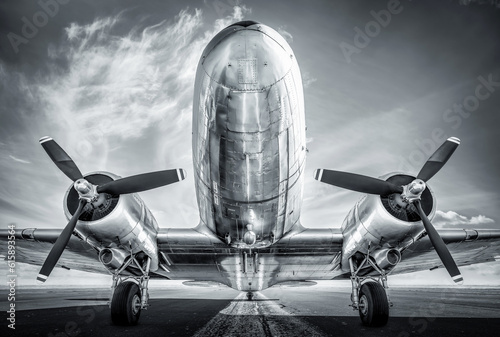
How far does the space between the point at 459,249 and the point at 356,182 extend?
20.9 ft

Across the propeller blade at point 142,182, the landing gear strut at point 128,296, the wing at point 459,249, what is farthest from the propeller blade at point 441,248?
the landing gear strut at point 128,296

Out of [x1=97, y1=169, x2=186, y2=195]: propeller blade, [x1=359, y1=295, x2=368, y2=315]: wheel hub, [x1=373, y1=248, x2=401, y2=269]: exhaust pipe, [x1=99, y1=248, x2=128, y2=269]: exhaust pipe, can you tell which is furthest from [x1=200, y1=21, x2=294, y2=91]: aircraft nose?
[x1=359, y1=295, x2=368, y2=315]: wheel hub

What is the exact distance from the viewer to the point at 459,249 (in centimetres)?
1070

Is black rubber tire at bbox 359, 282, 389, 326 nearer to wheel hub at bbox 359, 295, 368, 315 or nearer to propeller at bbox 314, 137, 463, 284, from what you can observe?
wheel hub at bbox 359, 295, 368, 315

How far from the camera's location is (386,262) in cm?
822

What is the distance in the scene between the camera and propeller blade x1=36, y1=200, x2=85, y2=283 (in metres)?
7.25

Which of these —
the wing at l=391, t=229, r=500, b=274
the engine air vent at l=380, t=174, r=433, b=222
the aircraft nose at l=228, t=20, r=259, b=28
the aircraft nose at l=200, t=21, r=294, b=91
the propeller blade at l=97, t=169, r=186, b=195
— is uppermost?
the aircraft nose at l=228, t=20, r=259, b=28

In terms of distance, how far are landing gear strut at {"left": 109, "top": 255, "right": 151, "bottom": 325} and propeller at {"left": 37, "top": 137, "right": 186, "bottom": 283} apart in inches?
65.8

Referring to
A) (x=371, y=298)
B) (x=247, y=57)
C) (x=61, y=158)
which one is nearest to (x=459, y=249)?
(x=371, y=298)

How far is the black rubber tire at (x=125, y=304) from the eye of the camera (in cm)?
734

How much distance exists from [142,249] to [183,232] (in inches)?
49.6

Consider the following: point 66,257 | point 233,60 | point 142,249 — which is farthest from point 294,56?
point 66,257

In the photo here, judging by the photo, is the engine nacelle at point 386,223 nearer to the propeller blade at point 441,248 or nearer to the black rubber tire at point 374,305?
the propeller blade at point 441,248

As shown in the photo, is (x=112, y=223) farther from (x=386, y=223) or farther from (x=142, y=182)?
(x=386, y=223)
